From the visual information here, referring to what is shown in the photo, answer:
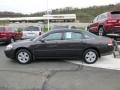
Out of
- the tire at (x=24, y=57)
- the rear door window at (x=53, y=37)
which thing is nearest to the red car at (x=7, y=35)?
the tire at (x=24, y=57)

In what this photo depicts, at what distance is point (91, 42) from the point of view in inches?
461

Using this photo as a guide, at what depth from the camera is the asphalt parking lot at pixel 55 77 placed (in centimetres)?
791

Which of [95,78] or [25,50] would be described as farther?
[25,50]

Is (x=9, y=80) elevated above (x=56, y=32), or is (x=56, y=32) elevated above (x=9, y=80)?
(x=56, y=32)

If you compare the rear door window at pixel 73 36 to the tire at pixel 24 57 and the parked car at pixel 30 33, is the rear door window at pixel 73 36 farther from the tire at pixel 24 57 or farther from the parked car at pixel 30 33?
the parked car at pixel 30 33

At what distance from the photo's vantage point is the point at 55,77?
9094 millimetres

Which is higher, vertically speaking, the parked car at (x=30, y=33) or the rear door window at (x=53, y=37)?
the rear door window at (x=53, y=37)

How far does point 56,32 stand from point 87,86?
454cm

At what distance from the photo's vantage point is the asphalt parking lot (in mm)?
7911

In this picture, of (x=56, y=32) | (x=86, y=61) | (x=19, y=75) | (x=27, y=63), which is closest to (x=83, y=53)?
(x=86, y=61)

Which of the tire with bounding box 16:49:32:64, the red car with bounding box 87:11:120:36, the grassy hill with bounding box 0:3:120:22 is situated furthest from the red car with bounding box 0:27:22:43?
the grassy hill with bounding box 0:3:120:22

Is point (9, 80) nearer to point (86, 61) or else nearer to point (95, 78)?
point (95, 78)

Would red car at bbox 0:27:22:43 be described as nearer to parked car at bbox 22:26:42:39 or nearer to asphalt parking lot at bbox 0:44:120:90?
parked car at bbox 22:26:42:39

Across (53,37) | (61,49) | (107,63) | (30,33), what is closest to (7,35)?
(30,33)
